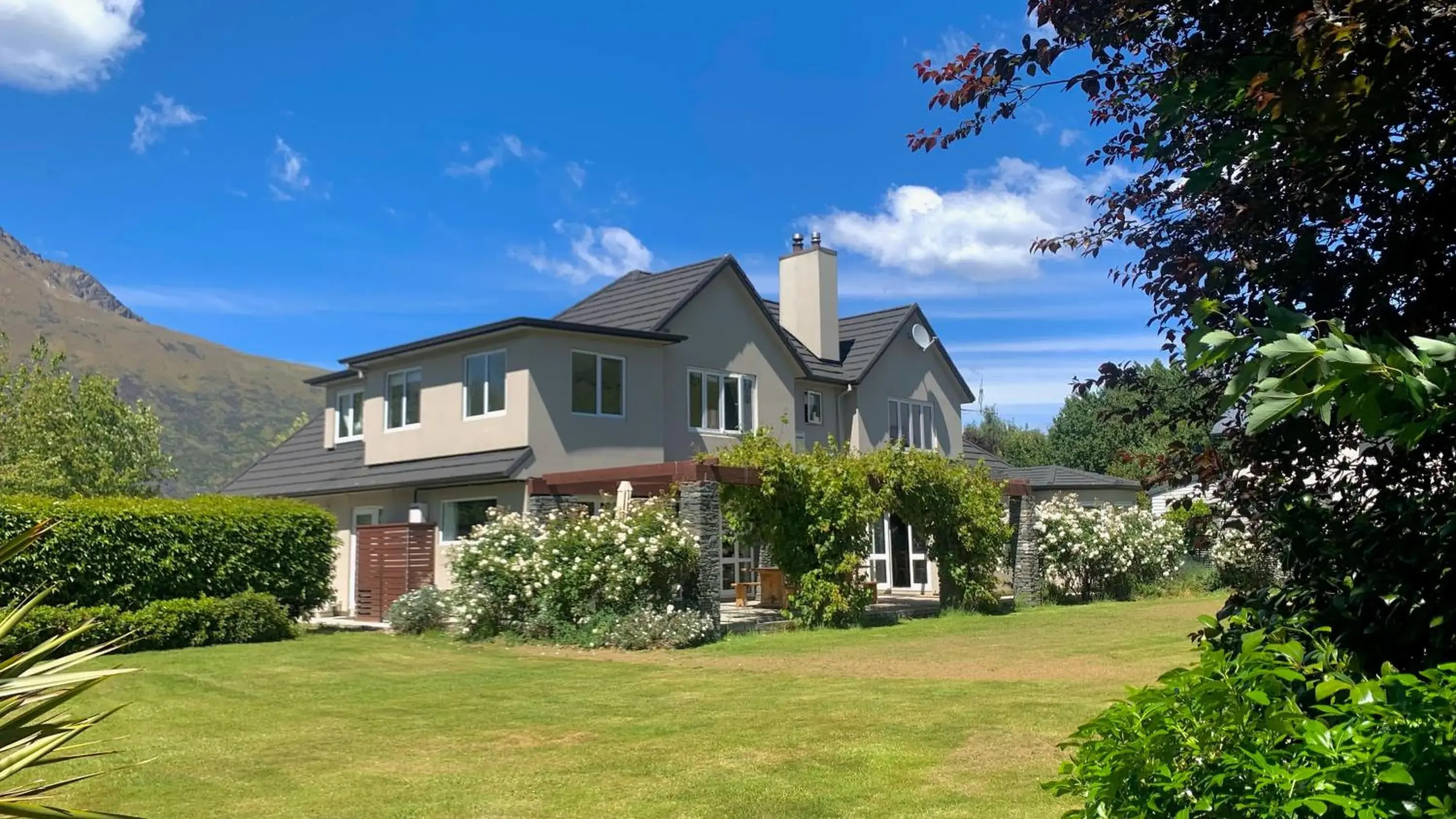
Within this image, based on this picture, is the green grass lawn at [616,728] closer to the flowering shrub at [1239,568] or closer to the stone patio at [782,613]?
the stone patio at [782,613]

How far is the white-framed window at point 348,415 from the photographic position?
97.0ft

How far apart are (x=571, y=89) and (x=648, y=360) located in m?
7.95

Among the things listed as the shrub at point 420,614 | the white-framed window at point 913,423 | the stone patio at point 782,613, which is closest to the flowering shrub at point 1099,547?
the stone patio at point 782,613

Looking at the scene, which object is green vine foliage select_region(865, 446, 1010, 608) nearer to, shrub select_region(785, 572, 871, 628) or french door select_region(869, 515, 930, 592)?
shrub select_region(785, 572, 871, 628)

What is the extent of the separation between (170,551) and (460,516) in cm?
715

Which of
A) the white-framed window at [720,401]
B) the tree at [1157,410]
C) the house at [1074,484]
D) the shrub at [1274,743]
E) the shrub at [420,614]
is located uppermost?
the white-framed window at [720,401]

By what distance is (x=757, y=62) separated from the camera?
12.1 metres

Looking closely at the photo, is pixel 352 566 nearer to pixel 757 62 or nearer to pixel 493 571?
pixel 493 571

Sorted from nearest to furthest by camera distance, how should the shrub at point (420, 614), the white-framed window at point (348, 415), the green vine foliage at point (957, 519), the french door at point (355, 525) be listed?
the shrub at point (420, 614) → the green vine foliage at point (957, 519) → the french door at point (355, 525) → the white-framed window at point (348, 415)

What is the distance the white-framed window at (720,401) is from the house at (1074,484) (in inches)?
432

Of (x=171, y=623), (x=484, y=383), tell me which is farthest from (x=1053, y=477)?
(x=171, y=623)

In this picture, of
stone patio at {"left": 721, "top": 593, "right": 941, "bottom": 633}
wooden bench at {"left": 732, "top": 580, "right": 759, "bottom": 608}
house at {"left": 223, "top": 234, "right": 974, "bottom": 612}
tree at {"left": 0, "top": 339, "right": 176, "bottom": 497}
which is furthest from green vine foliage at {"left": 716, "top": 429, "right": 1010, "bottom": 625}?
tree at {"left": 0, "top": 339, "right": 176, "bottom": 497}

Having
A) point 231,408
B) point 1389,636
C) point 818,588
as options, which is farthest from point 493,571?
point 231,408

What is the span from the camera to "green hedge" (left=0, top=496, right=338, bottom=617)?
17531mm
